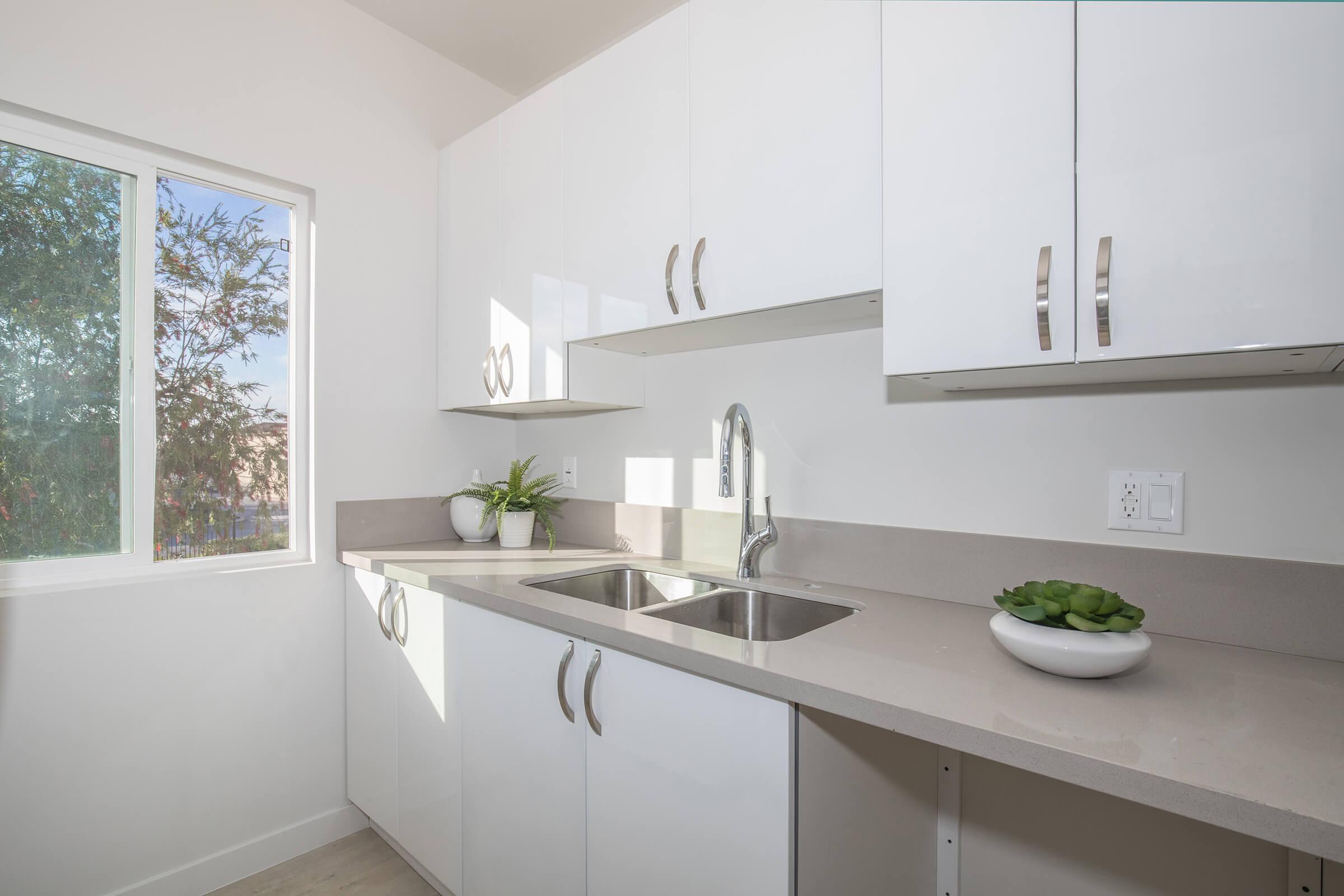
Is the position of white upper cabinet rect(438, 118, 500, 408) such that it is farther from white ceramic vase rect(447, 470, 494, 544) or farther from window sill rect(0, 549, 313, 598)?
window sill rect(0, 549, 313, 598)

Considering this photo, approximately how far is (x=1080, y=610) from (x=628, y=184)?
52.5 inches

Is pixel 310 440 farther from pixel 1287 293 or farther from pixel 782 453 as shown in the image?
pixel 1287 293

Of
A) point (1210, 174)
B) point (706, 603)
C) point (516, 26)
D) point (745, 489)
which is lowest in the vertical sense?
point (706, 603)

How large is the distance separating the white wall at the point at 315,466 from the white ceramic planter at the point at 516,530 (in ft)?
1.13

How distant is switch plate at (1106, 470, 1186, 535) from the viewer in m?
1.16

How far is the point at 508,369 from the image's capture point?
2.00m

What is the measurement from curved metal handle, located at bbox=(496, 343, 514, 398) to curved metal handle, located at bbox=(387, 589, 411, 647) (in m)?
0.65

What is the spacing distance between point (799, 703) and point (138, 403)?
1.83 metres

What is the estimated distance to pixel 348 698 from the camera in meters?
2.06

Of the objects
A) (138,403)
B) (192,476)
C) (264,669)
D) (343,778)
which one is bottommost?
(343,778)

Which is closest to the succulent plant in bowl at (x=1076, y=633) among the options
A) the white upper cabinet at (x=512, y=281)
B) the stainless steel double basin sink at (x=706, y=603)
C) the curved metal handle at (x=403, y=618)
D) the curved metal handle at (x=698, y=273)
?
the stainless steel double basin sink at (x=706, y=603)

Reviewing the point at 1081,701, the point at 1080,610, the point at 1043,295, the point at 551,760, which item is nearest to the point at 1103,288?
the point at 1043,295

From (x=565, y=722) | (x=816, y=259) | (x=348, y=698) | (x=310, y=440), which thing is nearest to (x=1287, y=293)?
(x=816, y=259)

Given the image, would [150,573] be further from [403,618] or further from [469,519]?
[469,519]
